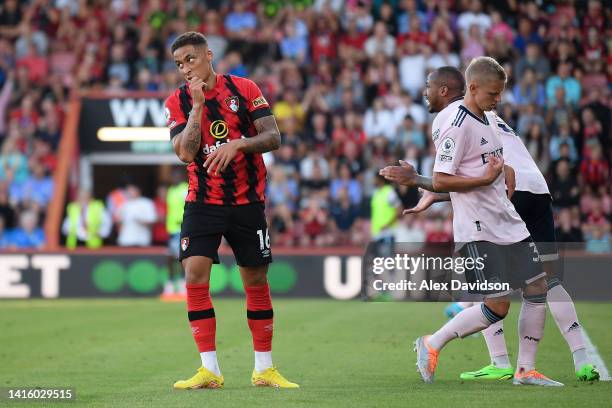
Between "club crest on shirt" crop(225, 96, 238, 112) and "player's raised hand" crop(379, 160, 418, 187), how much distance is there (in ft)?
3.50

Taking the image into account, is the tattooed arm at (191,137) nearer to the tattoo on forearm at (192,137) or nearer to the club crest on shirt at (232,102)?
the tattoo on forearm at (192,137)

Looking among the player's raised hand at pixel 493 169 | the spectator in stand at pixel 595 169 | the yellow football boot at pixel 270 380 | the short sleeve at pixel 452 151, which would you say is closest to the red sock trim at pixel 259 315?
the yellow football boot at pixel 270 380

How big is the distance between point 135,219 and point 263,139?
1284 centimetres

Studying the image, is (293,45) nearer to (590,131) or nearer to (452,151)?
(590,131)

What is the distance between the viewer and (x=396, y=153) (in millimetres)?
20062

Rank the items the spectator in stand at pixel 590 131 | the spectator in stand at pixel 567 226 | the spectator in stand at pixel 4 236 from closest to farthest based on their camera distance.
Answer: the spectator in stand at pixel 567 226
the spectator in stand at pixel 590 131
the spectator in stand at pixel 4 236

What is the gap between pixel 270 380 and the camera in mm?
7938

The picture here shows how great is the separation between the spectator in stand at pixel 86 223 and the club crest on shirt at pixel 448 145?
13751 millimetres

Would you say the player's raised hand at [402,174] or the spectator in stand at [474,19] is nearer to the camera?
the player's raised hand at [402,174]

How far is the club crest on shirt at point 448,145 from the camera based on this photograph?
7.70m

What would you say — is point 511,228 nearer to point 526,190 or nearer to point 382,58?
point 526,190

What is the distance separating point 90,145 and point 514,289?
1490 centimetres

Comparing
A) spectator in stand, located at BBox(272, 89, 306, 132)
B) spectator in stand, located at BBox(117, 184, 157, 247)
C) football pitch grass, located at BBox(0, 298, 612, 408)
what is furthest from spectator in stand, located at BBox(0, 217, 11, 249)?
spectator in stand, located at BBox(272, 89, 306, 132)

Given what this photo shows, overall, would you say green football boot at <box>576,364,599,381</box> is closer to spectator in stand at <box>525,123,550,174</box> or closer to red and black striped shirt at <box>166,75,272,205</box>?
red and black striped shirt at <box>166,75,272,205</box>
